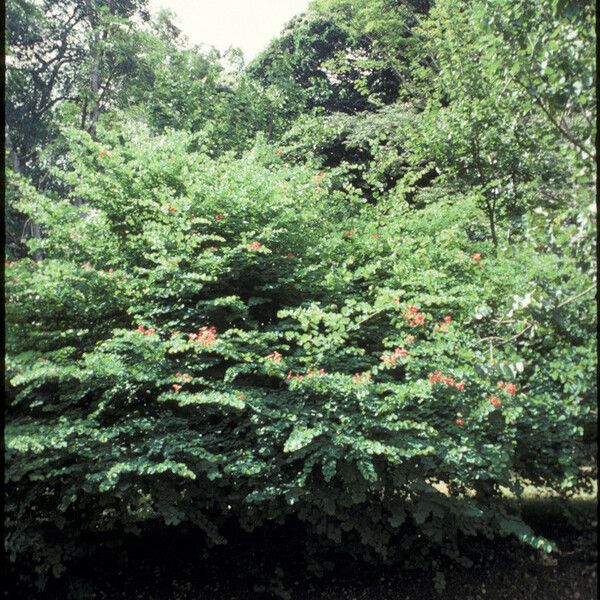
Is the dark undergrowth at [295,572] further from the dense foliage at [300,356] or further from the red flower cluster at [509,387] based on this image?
the red flower cluster at [509,387]

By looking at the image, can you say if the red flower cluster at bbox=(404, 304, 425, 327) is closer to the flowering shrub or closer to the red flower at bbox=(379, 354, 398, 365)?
the flowering shrub

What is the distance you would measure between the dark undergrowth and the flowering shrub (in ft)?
0.71

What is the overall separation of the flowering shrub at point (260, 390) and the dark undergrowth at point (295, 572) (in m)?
0.22

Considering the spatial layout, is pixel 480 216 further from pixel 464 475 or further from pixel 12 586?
pixel 12 586

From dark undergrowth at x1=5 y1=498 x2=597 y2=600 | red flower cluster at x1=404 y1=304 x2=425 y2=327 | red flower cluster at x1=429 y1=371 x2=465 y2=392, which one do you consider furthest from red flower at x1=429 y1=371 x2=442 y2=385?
dark undergrowth at x1=5 y1=498 x2=597 y2=600

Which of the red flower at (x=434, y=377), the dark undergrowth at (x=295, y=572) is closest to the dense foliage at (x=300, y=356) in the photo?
the red flower at (x=434, y=377)

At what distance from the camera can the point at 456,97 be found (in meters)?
6.31

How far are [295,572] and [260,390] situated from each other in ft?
5.37

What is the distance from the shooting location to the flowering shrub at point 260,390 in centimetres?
308

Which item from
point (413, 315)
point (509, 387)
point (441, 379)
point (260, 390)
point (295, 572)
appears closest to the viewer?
point (509, 387)

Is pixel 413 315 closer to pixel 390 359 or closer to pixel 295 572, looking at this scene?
pixel 390 359

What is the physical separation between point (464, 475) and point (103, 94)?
14358 millimetres

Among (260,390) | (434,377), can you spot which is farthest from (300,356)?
A: (434,377)

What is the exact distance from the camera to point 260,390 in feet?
11.5
